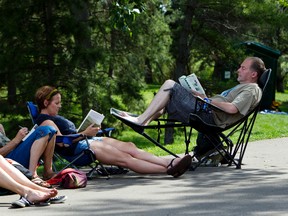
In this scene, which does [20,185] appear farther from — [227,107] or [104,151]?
[227,107]

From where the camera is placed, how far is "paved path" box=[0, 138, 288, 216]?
5.36 meters

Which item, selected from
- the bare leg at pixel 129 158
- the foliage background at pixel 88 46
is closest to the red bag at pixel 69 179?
the bare leg at pixel 129 158

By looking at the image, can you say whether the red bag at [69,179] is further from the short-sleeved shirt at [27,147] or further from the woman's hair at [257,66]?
the woman's hair at [257,66]

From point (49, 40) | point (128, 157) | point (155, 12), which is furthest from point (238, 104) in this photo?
point (155, 12)

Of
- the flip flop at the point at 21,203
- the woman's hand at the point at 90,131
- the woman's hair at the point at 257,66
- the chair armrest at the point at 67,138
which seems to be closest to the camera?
the flip flop at the point at 21,203

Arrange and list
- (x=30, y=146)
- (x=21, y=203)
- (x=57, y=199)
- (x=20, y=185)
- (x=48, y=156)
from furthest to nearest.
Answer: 1. (x=48, y=156)
2. (x=30, y=146)
3. (x=57, y=199)
4. (x=20, y=185)
5. (x=21, y=203)

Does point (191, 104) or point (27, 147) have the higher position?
point (191, 104)

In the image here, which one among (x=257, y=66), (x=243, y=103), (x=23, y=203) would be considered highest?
(x=257, y=66)

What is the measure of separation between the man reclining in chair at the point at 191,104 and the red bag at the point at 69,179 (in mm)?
1268

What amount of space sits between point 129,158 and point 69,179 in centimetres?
93

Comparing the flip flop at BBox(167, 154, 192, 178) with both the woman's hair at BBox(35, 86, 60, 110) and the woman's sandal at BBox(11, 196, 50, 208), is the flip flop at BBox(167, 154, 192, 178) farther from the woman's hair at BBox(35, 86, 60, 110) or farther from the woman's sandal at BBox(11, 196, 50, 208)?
the woman's sandal at BBox(11, 196, 50, 208)

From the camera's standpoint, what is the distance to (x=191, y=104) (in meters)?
7.88

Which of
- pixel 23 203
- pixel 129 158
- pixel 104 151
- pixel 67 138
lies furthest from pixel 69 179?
pixel 23 203

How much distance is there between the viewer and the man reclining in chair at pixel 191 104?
7805mm
